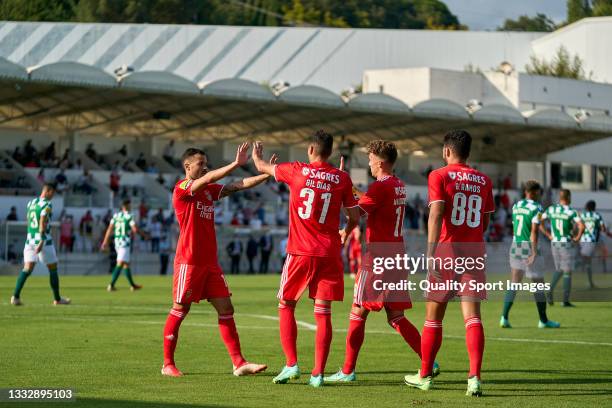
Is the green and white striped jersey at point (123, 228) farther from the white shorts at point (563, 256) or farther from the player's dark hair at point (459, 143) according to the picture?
the player's dark hair at point (459, 143)

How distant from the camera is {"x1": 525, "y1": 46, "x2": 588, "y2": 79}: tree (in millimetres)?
68000

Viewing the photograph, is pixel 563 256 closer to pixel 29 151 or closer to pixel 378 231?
pixel 378 231

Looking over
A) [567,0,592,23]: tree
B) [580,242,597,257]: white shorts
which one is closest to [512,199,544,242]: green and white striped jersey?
[580,242,597,257]: white shorts

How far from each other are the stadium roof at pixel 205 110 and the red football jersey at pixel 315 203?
33.2 meters

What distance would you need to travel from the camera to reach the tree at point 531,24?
295 ft

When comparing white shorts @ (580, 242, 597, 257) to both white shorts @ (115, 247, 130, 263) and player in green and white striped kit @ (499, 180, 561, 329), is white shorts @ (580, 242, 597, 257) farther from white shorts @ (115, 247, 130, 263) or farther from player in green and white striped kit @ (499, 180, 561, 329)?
white shorts @ (115, 247, 130, 263)

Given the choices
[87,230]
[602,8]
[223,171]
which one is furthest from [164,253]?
[602,8]

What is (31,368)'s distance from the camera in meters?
10.9

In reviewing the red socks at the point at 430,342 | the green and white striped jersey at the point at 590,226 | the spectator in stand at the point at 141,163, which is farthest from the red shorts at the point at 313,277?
the spectator in stand at the point at 141,163

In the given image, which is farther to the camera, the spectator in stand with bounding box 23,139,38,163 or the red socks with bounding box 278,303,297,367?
the spectator in stand with bounding box 23,139,38,163

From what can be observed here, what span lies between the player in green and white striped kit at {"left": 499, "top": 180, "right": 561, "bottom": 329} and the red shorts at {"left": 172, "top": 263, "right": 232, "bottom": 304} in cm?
677

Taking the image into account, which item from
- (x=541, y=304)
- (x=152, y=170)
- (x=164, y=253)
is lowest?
(x=541, y=304)

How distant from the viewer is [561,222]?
21.2 meters

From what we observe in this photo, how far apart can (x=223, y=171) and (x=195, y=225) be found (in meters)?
1.03
